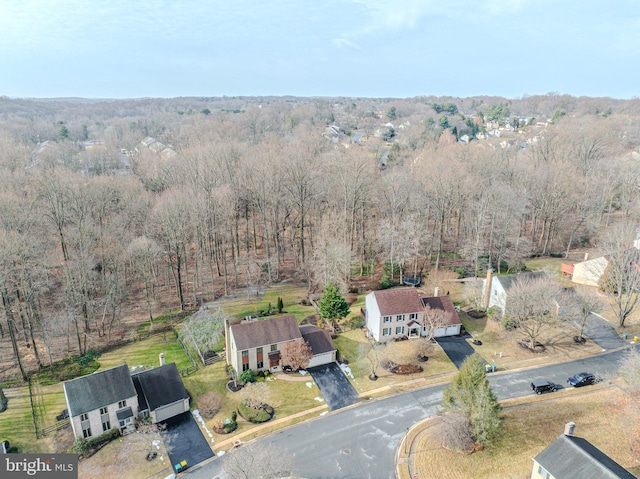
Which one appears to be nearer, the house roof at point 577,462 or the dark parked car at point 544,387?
the house roof at point 577,462

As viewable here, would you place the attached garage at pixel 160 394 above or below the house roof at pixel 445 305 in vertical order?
below

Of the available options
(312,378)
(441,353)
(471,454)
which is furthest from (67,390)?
(441,353)

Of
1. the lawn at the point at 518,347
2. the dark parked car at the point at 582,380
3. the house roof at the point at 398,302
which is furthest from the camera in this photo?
the house roof at the point at 398,302

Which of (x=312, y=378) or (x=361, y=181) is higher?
(x=361, y=181)

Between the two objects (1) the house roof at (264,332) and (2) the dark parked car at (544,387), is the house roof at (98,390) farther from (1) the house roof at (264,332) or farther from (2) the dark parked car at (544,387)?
(2) the dark parked car at (544,387)

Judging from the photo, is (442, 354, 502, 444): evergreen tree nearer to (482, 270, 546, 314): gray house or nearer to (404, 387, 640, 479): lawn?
(404, 387, 640, 479): lawn

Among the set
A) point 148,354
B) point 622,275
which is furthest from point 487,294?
point 148,354

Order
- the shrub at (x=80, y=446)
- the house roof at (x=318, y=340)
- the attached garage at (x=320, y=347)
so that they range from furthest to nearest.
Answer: the house roof at (x=318, y=340) < the attached garage at (x=320, y=347) < the shrub at (x=80, y=446)

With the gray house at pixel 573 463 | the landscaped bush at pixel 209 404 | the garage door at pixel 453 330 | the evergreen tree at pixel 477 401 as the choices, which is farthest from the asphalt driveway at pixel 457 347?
the landscaped bush at pixel 209 404

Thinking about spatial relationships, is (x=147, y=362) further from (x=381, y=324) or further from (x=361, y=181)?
(x=361, y=181)
